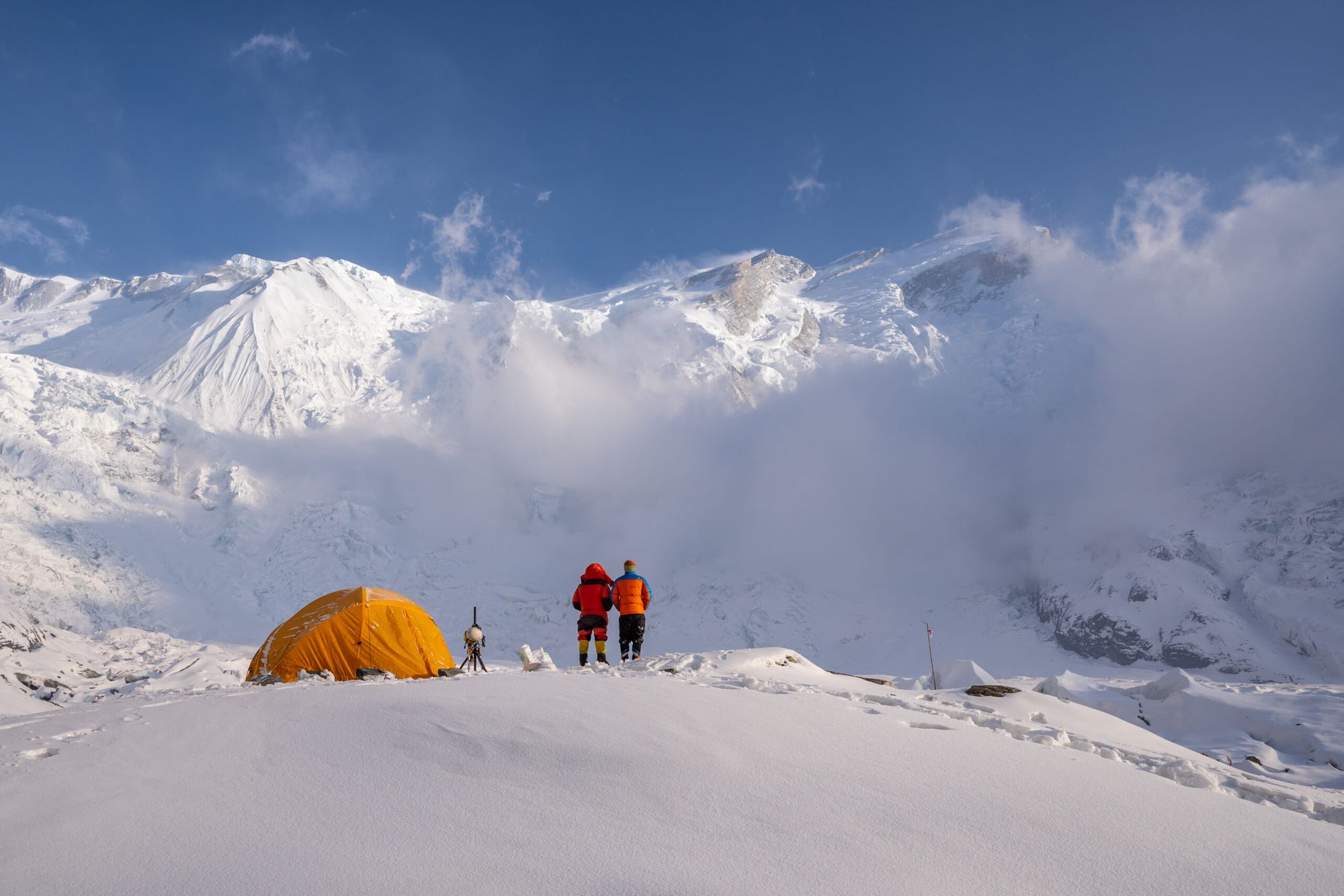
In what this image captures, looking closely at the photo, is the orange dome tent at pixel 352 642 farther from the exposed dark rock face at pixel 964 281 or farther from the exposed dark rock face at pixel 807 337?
the exposed dark rock face at pixel 964 281

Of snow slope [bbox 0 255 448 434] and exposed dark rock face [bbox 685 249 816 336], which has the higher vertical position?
exposed dark rock face [bbox 685 249 816 336]

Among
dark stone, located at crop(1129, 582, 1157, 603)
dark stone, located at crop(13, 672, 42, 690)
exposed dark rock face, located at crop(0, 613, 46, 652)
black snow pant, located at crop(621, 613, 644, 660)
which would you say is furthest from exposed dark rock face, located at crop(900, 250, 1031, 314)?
dark stone, located at crop(13, 672, 42, 690)

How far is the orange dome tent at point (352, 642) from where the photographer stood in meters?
11.3

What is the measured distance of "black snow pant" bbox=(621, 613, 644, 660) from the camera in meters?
12.0

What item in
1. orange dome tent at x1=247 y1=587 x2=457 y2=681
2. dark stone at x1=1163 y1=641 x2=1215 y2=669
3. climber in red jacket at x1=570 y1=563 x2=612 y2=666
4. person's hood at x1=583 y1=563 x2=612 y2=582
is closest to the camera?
orange dome tent at x1=247 y1=587 x2=457 y2=681

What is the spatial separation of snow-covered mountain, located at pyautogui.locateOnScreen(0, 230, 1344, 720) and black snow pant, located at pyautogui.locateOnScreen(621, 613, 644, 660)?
44.5 meters

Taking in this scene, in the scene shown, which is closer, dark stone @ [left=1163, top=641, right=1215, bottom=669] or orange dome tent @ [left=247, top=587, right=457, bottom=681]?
orange dome tent @ [left=247, top=587, right=457, bottom=681]

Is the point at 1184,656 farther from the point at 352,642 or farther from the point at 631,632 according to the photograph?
the point at 352,642

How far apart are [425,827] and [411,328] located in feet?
361

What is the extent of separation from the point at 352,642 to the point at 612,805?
9255 millimetres

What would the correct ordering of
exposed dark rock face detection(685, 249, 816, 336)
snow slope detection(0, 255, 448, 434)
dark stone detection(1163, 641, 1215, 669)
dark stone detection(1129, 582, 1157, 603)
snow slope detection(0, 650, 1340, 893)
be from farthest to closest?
exposed dark rock face detection(685, 249, 816, 336), snow slope detection(0, 255, 448, 434), dark stone detection(1129, 582, 1157, 603), dark stone detection(1163, 641, 1215, 669), snow slope detection(0, 650, 1340, 893)

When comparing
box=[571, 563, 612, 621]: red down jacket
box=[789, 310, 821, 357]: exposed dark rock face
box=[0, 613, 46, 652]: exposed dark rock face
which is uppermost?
box=[789, 310, 821, 357]: exposed dark rock face

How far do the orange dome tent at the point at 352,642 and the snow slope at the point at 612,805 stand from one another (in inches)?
199

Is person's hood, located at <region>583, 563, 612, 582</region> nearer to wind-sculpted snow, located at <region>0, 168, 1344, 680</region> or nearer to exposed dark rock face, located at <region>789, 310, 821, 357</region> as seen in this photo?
wind-sculpted snow, located at <region>0, 168, 1344, 680</region>
